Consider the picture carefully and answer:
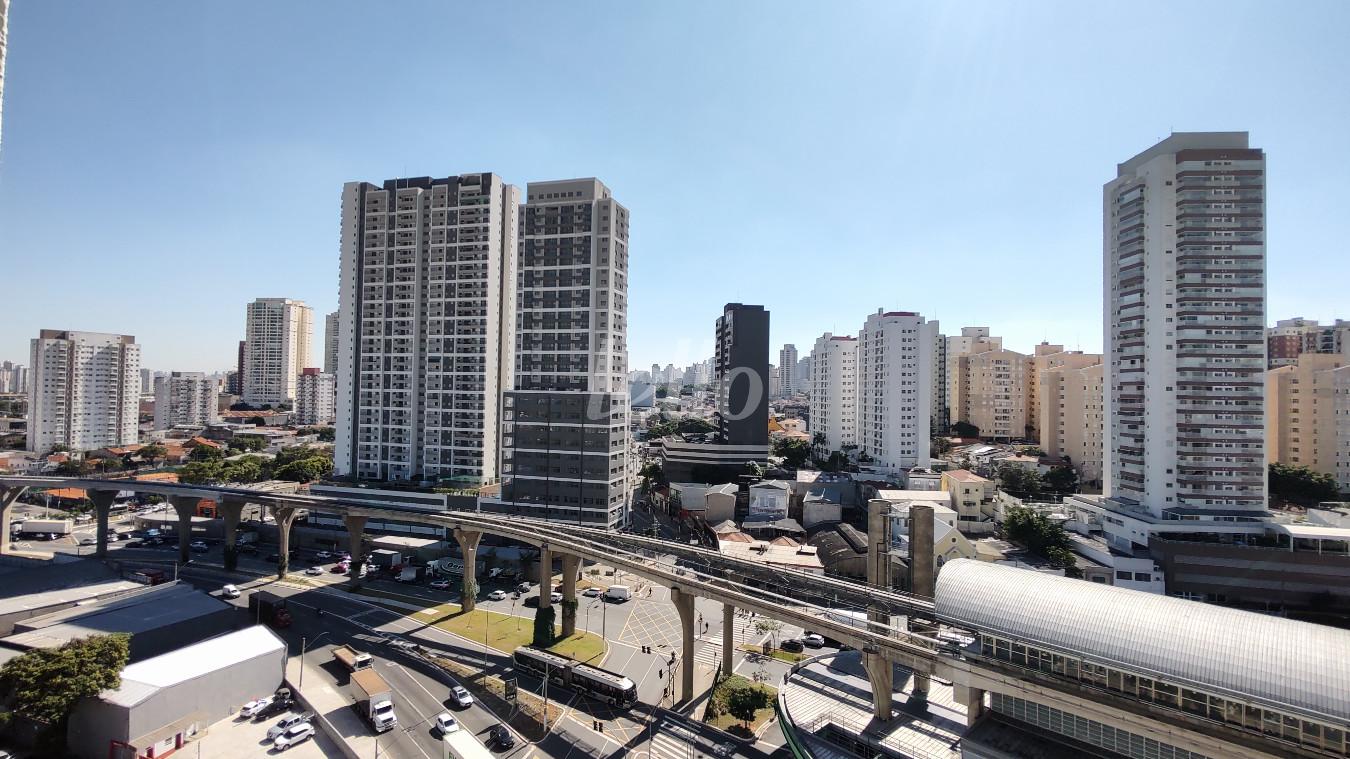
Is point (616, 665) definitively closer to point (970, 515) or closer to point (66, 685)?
point (66, 685)

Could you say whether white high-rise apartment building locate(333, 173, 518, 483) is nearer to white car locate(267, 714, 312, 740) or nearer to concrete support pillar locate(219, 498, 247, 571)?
concrete support pillar locate(219, 498, 247, 571)

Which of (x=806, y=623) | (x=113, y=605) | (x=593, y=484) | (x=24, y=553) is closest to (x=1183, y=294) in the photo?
(x=806, y=623)

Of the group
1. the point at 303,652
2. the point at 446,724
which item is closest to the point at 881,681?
the point at 446,724

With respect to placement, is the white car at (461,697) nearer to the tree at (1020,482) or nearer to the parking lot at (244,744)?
the parking lot at (244,744)

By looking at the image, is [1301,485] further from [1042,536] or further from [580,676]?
[580,676]

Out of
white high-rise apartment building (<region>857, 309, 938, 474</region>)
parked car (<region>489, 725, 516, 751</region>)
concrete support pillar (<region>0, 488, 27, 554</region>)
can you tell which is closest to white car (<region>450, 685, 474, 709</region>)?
parked car (<region>489, 725, 516, 751</region>)

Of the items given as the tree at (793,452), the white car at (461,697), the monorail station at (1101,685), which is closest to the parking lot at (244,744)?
the white car at (461,697)
